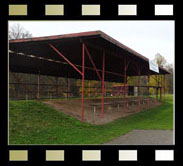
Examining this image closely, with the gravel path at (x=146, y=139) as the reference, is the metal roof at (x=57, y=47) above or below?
above

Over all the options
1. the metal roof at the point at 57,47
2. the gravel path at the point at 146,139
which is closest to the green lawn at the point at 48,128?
the gravel path at the point at 146,139

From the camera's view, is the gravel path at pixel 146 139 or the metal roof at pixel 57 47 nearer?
the gravel path at pixel 146 139

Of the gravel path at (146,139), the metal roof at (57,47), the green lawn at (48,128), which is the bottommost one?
the gravel path at (146,139)

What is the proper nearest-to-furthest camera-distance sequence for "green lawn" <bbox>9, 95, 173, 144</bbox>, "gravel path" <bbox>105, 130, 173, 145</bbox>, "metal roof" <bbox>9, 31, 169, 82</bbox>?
1. "gravel path" <bbox>105, 130, 173, 145</bbox>
2. "green lawn" <bbox>9, 95, 173, 144</bbox>
3. "metal roof" <bbox>9, 31, 169, 82</bbox>

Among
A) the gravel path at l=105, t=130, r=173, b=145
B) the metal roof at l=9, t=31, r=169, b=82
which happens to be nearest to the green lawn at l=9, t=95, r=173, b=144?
the gravel path at l=105, t=130, r=173, b=145

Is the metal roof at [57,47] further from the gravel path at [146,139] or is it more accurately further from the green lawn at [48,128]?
the gravel path at [146,139]

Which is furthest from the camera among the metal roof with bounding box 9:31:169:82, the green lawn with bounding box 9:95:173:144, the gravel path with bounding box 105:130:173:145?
the metal roof with bounding box 9:31:169:82

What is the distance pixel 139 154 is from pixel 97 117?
667 centimetres

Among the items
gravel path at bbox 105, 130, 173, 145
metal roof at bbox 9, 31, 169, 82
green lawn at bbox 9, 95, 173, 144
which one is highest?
metal roof at bbox 9, 31, 169, 82

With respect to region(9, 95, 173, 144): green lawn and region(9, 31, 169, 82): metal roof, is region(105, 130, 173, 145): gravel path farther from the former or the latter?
region(9, 31, 169, 82): metal roof

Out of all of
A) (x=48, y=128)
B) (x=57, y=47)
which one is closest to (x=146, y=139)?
(x=48, y=128)
